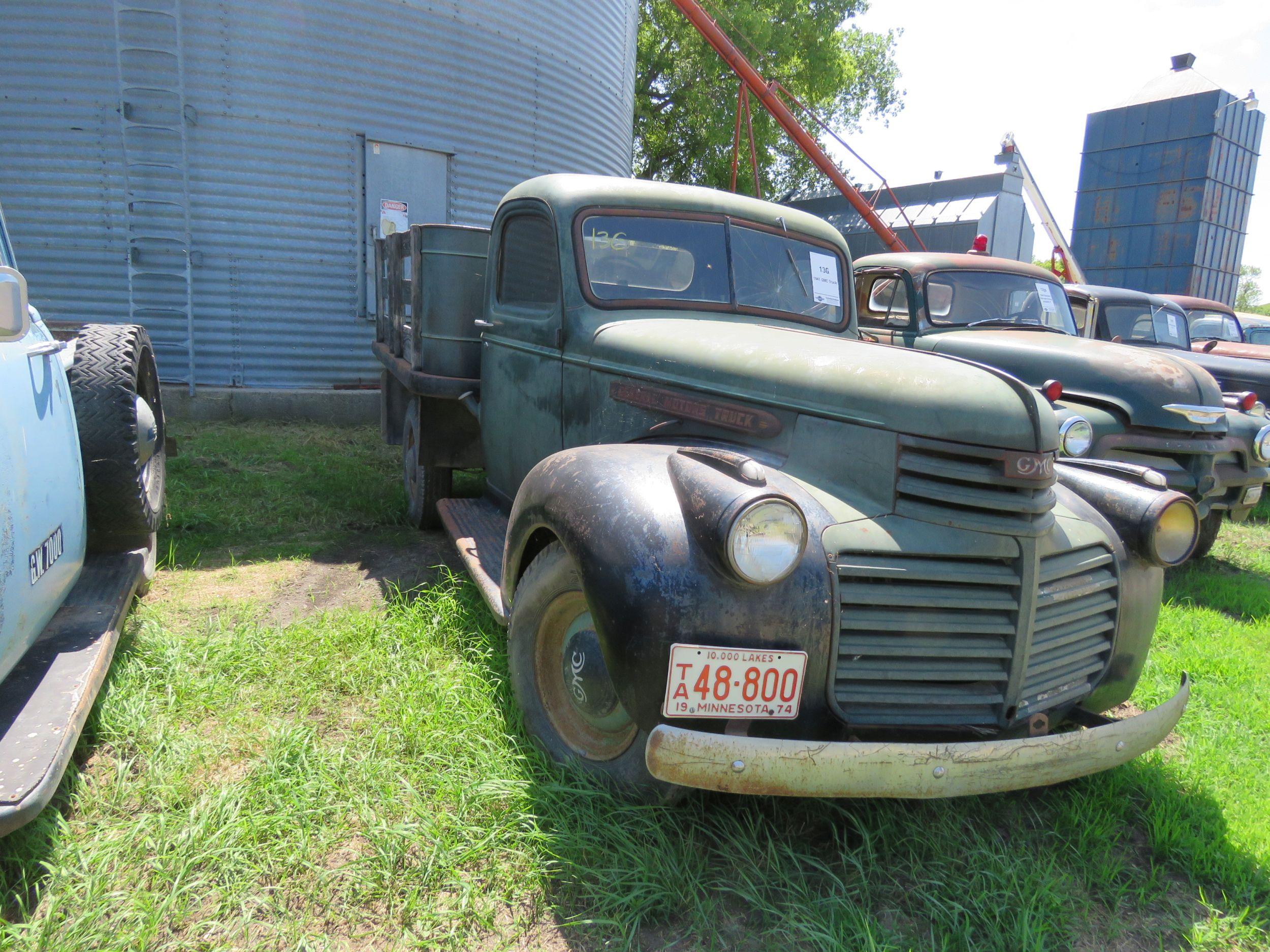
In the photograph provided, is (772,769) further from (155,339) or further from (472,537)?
(155,339)

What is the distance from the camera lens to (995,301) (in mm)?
6102

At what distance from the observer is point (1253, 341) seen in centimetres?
1137

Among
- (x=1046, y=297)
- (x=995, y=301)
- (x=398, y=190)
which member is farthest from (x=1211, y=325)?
(x=398, y=190)

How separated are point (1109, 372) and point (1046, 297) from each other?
130 centimetres

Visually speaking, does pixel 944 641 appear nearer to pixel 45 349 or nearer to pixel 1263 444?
pixel 45 349

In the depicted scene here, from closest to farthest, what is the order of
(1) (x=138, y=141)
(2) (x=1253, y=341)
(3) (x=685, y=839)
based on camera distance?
(3) (x=685, y=839) → (1) (x=138, y=141) → (2) (x=1253, y=341)

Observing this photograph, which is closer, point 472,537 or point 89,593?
point 89,593

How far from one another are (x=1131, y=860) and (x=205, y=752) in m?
2.70

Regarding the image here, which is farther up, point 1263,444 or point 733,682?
point 1263,444

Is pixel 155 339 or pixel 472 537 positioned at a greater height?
pixel 155 339

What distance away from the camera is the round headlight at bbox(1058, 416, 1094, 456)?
15.1ft

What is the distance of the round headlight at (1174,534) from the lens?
8.02 feet

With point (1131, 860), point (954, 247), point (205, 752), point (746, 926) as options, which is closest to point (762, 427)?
point (746, 926)

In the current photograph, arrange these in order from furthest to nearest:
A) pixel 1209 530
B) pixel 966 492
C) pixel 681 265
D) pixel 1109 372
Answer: pixel 1209 530
pixel 1109 372
pixel 681 265
pixel 966 492
